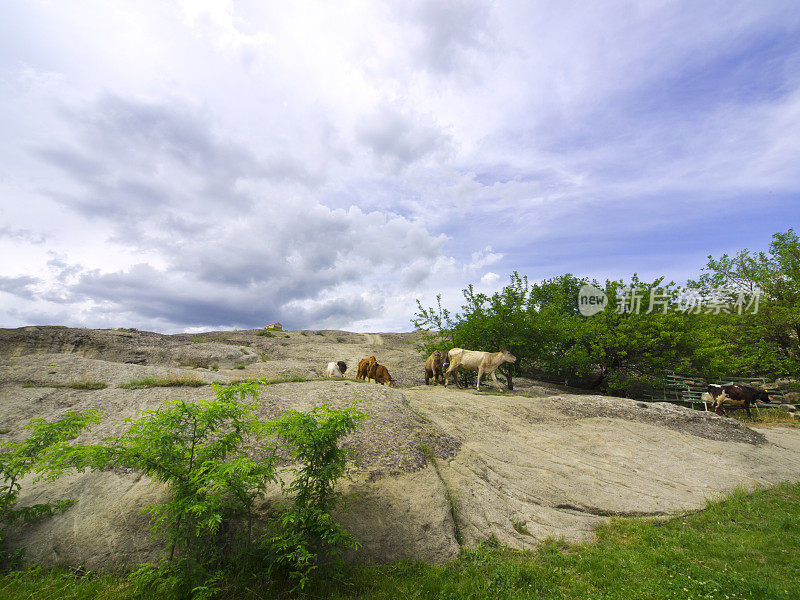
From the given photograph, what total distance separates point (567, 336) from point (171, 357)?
2682 centimetres

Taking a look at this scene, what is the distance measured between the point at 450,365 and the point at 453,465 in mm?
11432

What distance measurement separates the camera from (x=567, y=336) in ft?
76.0

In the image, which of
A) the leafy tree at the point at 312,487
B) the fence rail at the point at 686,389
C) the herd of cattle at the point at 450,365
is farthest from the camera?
the fence rail at the point at 686,389

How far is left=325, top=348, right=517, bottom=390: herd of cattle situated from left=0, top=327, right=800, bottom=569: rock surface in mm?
3551

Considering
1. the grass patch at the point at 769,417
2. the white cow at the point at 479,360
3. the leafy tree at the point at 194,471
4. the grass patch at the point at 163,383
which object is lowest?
the grass patch at the point at 769,417

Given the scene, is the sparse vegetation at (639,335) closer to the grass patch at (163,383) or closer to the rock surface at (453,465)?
the rock surface at (453,465)

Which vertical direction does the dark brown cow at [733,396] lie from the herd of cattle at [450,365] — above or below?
below

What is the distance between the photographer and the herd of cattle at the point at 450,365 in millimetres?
17891

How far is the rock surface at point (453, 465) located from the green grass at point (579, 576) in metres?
0.42

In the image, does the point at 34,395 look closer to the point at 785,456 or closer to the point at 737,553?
the point at 737,553

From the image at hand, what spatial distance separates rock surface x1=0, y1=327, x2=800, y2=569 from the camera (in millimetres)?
6684

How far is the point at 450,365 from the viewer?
20406 mm

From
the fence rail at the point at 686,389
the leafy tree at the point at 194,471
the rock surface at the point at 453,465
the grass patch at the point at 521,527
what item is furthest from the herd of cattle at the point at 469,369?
the leafy tree at the point at 194,471

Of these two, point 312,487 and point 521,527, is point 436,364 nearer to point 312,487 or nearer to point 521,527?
point 521,527
